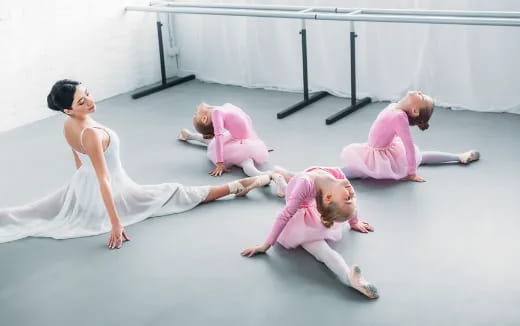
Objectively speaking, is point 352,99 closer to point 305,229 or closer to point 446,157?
point 446,157

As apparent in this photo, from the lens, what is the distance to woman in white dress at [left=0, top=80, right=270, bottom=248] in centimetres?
308

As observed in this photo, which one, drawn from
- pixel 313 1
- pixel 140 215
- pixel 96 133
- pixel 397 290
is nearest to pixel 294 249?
pixel 397 290

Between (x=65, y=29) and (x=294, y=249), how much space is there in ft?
9.67

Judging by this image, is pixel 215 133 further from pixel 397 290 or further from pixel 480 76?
pixel 480 76

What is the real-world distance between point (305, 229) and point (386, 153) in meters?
0.89

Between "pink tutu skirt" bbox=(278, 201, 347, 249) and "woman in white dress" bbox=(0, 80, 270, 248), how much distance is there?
614 millimetres

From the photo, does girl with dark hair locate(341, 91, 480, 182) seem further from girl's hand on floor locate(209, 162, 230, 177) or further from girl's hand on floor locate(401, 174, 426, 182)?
girl's hand on floor locate(209, 162, 230, 177)

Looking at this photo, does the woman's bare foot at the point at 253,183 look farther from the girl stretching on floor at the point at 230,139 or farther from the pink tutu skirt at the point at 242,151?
the pink tutu skirt at the point at 242,151

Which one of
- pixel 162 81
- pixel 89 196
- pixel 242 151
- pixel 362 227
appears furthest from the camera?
pixel 162 81

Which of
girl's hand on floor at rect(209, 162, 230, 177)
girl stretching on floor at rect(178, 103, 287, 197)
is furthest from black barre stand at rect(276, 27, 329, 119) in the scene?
girl's hand on floor at rect(209, 162, 230, 177)

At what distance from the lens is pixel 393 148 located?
142 inches

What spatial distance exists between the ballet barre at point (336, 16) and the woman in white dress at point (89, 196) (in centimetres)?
153

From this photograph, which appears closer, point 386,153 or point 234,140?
point 386,153

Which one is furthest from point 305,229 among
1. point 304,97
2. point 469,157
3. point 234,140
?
point 304,97
